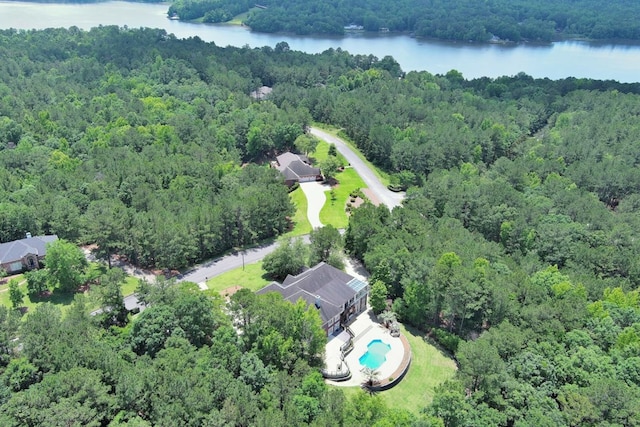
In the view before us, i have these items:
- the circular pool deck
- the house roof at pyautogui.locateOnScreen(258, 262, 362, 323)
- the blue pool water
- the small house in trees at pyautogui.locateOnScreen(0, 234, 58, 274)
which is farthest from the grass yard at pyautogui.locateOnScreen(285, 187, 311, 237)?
the small house in trees at pyautogui.locateOnScreen(0, 234, 58, 274)

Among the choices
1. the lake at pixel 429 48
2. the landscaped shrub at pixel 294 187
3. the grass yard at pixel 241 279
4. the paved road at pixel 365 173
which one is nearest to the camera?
the grass yard at pixel 241 279

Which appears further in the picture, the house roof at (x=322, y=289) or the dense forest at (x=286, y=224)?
the house roof at (x=322, y=289)

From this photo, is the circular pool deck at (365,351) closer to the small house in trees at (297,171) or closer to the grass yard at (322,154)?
the small house in trees at (297,171)

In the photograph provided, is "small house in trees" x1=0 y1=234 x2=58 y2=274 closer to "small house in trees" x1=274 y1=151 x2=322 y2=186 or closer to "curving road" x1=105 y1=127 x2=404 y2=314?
"curving road" x1=105 y1=127 x2=404 y2=314

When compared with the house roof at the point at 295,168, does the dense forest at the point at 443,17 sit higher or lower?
higher

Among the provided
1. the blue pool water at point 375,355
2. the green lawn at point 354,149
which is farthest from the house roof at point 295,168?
the blue pool water at point 375,355

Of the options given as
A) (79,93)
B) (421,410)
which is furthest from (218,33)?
(421,410)

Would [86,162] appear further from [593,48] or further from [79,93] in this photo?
[593,48]
